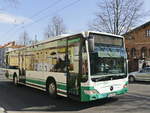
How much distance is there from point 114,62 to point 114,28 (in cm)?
2247

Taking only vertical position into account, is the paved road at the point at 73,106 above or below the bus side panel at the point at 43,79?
below

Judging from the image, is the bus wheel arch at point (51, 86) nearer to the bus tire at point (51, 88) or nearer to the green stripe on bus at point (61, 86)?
the bus tire at point (51, 88)

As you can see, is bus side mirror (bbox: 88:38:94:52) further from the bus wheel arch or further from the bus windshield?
the bus wheel arch

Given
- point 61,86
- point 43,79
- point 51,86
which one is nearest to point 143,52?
point 43,79

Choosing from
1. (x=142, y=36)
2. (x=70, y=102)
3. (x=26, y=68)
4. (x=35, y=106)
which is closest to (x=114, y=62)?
(x=70, y=102)

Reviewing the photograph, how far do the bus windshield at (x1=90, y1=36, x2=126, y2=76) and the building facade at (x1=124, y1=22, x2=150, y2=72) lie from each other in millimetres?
26917

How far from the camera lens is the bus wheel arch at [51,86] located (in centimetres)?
1007

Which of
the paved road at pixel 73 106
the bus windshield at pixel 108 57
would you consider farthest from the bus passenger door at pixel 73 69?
the bus windshield at pixel 108 57

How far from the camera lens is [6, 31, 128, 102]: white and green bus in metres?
7.81

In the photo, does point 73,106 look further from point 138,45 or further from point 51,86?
point 138,45

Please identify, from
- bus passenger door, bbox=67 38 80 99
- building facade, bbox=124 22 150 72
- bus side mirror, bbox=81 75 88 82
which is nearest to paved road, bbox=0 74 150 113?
bus passenger door, bbox=67 38 80 99

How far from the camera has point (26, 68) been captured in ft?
43.3

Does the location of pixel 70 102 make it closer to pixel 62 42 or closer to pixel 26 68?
pixel 62 42

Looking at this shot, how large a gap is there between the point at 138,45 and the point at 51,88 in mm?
30175
